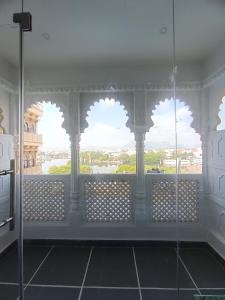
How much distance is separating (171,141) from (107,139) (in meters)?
0.84

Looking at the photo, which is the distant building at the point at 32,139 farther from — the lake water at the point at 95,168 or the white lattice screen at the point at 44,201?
the white lattice screen at the point at 44,201

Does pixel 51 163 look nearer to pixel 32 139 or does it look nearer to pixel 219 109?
pixel 32 139

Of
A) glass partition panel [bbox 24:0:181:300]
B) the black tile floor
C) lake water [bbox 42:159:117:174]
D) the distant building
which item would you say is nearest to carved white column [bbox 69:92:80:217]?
glass partition panel [bbox 24:0:181:300]

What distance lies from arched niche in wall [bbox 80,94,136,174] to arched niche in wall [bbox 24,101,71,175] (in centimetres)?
26

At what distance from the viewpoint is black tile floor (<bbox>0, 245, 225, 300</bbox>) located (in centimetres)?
197

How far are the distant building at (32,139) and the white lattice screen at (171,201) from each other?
63.7 inches

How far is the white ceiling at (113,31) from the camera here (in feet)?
5.89

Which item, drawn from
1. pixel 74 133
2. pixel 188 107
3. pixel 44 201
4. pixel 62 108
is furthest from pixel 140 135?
pixel 44 201

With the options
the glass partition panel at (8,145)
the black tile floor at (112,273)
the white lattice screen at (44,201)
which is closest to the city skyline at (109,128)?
the glass partition panel at (8,145)

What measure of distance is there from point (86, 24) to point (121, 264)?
248cm

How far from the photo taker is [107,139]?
3004mm

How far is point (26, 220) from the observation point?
311cm

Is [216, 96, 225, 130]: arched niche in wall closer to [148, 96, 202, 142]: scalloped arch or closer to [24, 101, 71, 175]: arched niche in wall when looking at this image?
[148, 96, 202, 142]: scalloped arch

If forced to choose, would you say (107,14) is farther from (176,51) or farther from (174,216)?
(174,216)
